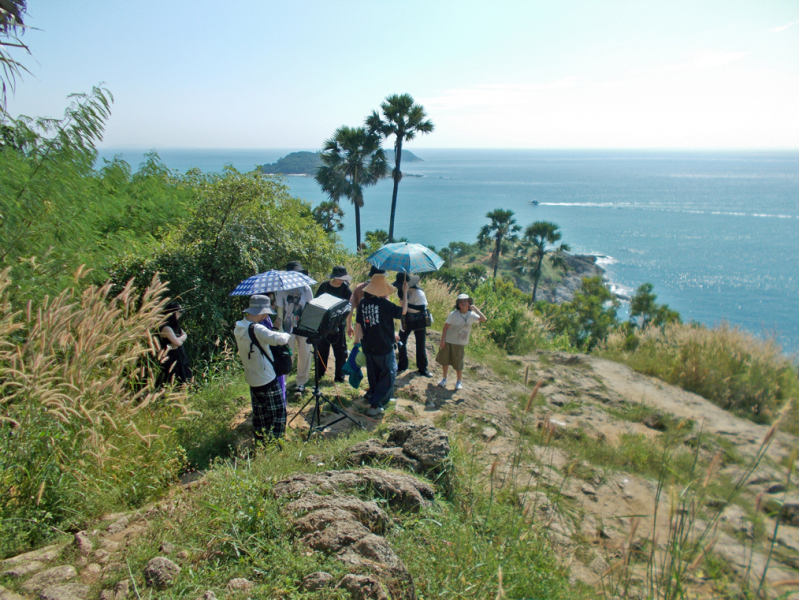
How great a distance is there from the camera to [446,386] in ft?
25.9

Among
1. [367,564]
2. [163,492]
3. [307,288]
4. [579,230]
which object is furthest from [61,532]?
[579,230]

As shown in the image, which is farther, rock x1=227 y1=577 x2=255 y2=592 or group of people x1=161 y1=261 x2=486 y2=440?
group of people x1=161 y1=261 x2=486 y2=440

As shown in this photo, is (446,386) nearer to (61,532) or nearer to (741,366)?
(61,532)

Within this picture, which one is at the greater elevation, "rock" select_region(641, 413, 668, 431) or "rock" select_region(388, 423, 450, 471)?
"rock" select_region(388, 423, 450, 471)

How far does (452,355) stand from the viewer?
25.4 feet

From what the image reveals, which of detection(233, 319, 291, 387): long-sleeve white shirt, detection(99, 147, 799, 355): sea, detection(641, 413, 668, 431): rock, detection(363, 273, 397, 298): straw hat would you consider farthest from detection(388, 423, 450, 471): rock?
detection(99, 147, 799, 355): sea

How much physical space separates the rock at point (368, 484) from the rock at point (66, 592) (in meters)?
1.27

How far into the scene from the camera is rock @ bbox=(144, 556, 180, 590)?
2.73 meters

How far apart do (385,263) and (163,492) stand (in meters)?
4.30

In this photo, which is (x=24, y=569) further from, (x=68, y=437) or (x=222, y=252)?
(x=222, y=252)

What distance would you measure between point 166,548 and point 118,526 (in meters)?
0.77

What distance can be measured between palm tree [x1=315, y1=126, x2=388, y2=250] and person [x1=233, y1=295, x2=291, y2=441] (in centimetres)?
2614

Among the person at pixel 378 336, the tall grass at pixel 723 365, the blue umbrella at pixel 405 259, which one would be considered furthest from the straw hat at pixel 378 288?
the tall grass at pixel 723 365

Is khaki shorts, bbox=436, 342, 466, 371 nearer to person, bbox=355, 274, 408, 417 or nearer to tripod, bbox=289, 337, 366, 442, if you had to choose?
person, bbox=355, 274, 408, 417
